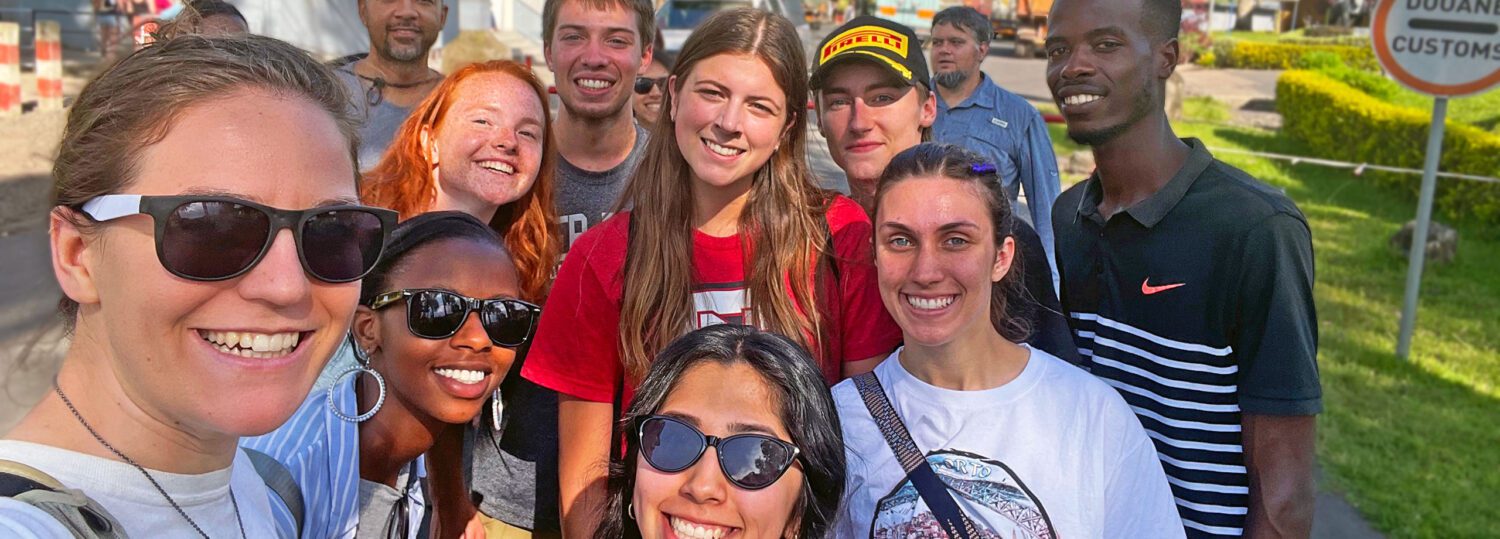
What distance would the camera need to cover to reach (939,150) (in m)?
2.63

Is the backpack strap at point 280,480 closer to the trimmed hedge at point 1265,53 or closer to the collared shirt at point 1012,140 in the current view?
the collared shirt at point 1012,140

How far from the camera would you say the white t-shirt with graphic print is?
2.28m

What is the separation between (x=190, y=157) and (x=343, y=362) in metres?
1.23

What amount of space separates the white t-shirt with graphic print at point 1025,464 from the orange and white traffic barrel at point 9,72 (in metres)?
13.0

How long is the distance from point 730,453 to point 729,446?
0.01 metres

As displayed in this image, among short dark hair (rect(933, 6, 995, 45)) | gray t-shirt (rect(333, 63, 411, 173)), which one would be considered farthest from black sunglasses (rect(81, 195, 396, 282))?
short dark hair (rect(933, 6, 995, 45))

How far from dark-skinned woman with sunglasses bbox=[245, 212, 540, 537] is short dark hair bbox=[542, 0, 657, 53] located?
1883 mm

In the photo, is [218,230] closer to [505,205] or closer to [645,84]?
[505,205]

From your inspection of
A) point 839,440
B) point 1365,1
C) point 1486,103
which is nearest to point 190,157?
point 839,440

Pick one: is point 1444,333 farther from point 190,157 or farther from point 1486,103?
point 1486,103

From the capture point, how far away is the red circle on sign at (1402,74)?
7.24 m

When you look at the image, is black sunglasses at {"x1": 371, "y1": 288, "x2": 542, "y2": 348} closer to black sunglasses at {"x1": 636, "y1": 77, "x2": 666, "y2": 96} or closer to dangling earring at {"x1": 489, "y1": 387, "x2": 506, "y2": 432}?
dangling earring at {"x1": 489, "y1": 387, "x2": 506, "y2": 432}

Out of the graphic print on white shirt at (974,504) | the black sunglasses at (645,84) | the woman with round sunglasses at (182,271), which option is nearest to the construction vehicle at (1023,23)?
the black sunglasses at (645,84)

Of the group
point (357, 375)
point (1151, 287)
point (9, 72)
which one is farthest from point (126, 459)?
point (9, 72)
